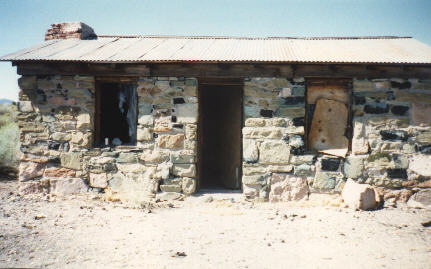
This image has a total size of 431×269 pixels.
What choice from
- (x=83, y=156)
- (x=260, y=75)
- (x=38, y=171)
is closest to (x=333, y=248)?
(x=260, y=75)

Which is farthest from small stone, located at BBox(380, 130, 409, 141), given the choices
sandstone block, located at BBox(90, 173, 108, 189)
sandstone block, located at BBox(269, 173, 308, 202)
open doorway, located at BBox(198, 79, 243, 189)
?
sandstone block, located at BBox(90, 173, 108, 189)

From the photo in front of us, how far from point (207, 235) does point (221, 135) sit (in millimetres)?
3684

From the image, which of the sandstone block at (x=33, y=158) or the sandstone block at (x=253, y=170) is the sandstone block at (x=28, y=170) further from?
the sandstone block at (x=253, y=170)

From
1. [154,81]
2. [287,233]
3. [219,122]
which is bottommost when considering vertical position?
[287,233]

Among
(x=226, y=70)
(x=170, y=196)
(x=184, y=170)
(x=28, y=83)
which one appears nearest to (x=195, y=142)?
(x=184, y=170)

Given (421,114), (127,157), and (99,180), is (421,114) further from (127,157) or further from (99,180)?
(99,180)

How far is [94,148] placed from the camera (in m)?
5.27

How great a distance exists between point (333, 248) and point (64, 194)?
15.2 ft

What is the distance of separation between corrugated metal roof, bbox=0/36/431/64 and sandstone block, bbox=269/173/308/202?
2.02 metres

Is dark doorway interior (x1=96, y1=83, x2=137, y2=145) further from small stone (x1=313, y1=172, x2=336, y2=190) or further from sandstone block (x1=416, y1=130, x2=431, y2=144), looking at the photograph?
sandstone block (x1=416, y1=130, x2=431, y2=144)

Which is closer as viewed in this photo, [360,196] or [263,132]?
[360,196]

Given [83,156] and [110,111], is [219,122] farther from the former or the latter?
[83,156]

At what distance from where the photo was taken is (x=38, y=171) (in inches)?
210

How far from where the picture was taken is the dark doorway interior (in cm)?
550
